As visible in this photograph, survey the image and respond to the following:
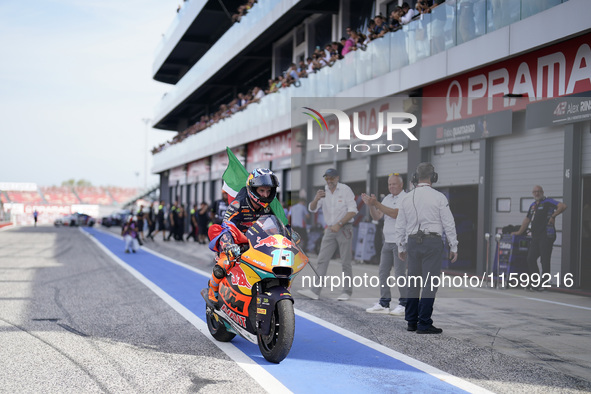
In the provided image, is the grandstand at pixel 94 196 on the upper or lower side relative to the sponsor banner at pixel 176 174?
lower

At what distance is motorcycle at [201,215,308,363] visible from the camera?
18.1 feet

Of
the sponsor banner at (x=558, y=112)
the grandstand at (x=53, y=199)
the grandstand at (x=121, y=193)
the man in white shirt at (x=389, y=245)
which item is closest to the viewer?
the man in white shirt at (x=389, y=245)

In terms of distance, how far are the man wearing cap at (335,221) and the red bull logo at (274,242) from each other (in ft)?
14.5

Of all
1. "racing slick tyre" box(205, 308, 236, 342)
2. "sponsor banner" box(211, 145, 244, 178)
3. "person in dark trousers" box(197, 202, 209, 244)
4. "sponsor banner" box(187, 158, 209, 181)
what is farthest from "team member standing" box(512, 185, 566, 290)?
"sponsor banner" box(187, 158, 209, 181)

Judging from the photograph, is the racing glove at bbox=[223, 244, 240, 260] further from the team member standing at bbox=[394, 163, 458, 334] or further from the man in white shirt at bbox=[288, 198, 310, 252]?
the man in white shirt at bbox=[288, 198, 310, 252]

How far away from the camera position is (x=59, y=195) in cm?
10850

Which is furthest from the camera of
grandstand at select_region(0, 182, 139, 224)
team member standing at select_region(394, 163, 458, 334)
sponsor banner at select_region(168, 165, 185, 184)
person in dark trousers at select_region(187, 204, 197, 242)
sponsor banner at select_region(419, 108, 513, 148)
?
grandstand at select_region(0, 182, 139, 224)

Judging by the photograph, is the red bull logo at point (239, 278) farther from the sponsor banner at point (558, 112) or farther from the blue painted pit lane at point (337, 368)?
the sponsor banner at point (558, 112)

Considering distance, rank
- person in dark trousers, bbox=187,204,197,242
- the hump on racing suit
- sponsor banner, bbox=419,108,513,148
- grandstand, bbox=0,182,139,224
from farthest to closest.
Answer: grandstand, bbox=0,182,139,224
person in dark trousers, bbox=187,204,197,242
sponsor banner, bbox=419,108,513,148
the hump on racing suit

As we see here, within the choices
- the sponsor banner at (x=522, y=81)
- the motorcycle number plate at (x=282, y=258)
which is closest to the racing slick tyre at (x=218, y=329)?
the motorcycle number plate at (x=282, y=258)

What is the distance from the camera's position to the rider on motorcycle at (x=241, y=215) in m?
6.00

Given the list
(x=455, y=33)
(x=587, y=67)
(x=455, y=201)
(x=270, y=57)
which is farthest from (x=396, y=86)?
(x=270, y=57)

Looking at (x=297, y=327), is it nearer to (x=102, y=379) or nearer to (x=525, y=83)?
(x=102, y=379)

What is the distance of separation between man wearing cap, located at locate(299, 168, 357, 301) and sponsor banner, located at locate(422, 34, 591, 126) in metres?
1.70
